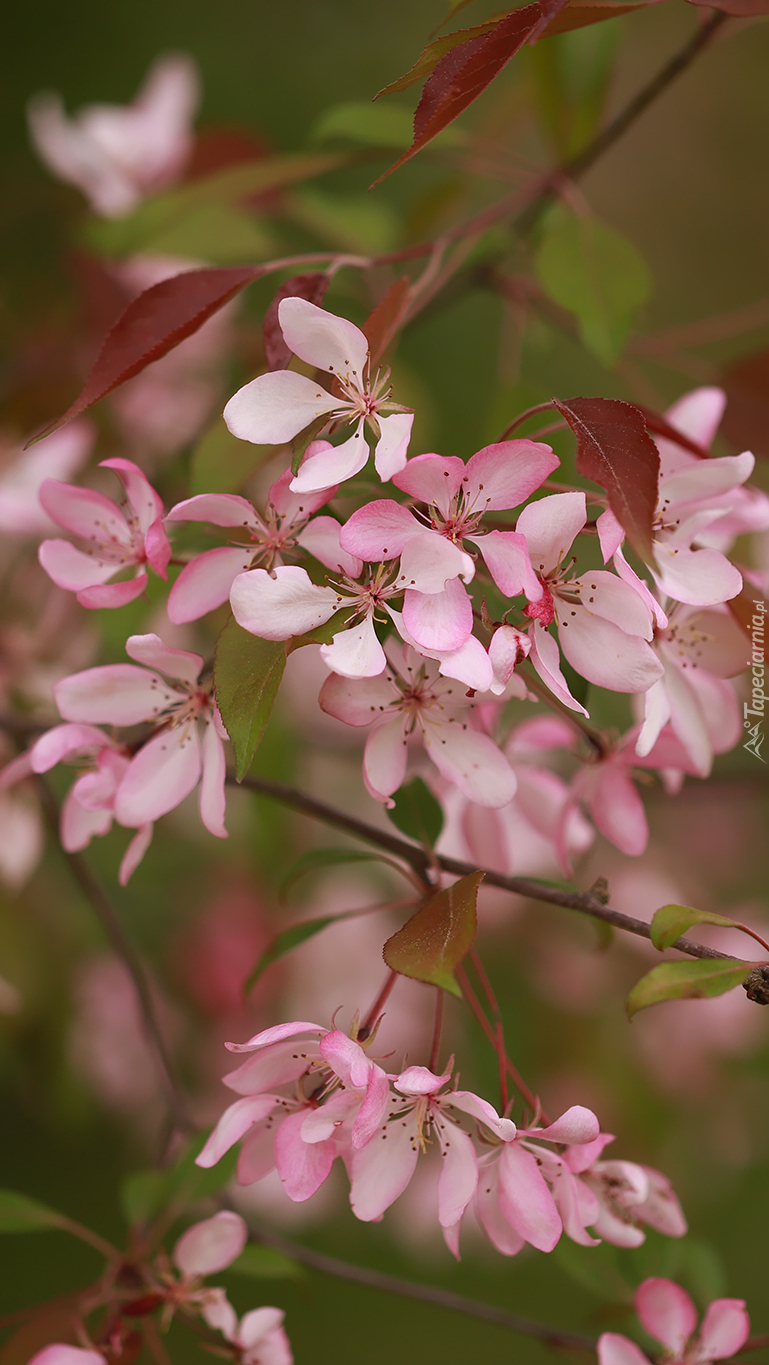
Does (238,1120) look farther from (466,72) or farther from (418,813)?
(466,72)

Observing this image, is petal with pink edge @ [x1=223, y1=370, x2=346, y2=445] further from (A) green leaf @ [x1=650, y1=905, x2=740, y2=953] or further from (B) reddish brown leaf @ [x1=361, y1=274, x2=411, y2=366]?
(A) green leaf @ [x1=650, y1=905, x2=740, y2=953]

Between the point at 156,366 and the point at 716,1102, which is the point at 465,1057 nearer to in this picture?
the point at 716,1102

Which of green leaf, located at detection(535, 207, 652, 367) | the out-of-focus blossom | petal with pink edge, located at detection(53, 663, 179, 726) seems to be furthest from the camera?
the out-of-focus blossom

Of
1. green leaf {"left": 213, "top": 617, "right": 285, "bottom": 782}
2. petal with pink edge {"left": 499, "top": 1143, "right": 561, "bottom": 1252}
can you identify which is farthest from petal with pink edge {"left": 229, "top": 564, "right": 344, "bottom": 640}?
petal with pink edge {"left": 499, "top": 1143, "right": 561, "bottom": 1252}

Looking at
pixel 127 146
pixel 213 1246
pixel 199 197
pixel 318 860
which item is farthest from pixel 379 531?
pixel 127 146

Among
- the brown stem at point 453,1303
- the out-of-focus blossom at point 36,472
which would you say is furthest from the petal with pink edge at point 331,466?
the out-of-focus blossom at point 36,472

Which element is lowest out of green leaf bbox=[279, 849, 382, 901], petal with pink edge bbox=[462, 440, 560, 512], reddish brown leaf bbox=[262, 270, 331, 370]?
green leaf bbox=[279, 849, 382, 901]

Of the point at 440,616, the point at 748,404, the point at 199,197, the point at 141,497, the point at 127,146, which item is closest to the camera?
the point at 440,616

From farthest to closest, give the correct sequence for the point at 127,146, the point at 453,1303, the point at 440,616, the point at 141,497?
the point at 127,146 < the point at 453,1303 < the point at 141,497 < the point at 440,616
